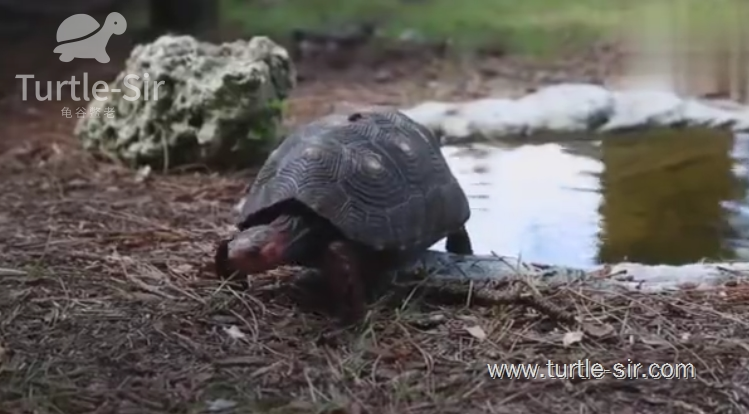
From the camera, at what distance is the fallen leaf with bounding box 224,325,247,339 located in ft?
6.72

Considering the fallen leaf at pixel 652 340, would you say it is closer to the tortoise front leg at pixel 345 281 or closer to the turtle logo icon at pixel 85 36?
the tortoise front leg at pixel 345 281

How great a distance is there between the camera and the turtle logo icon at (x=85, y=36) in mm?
5254

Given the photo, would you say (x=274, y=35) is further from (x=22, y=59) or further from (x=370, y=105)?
(x=370, y=105)

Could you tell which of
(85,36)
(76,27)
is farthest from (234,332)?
(76,27)

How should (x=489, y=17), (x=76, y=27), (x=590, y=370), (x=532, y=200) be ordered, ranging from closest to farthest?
(x=590, y=370) < (x=532, y=200) < (x=76, y=27) < (x=489, y=17)

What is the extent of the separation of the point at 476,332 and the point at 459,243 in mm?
528

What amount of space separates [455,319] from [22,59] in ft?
12.3

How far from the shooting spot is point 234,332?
2.07m

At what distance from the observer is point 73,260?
2475mm

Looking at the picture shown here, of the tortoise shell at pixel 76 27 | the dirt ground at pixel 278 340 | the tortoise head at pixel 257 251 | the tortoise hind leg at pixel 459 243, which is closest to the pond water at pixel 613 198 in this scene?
the tortoise hind leg at pixel 459 243

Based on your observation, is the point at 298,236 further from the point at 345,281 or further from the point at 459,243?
the point at 459,243

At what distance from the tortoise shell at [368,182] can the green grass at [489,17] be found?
3.76 meters

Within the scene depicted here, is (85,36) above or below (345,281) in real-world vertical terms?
above

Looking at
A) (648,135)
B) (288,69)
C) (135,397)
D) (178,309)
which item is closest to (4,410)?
(135,397)
